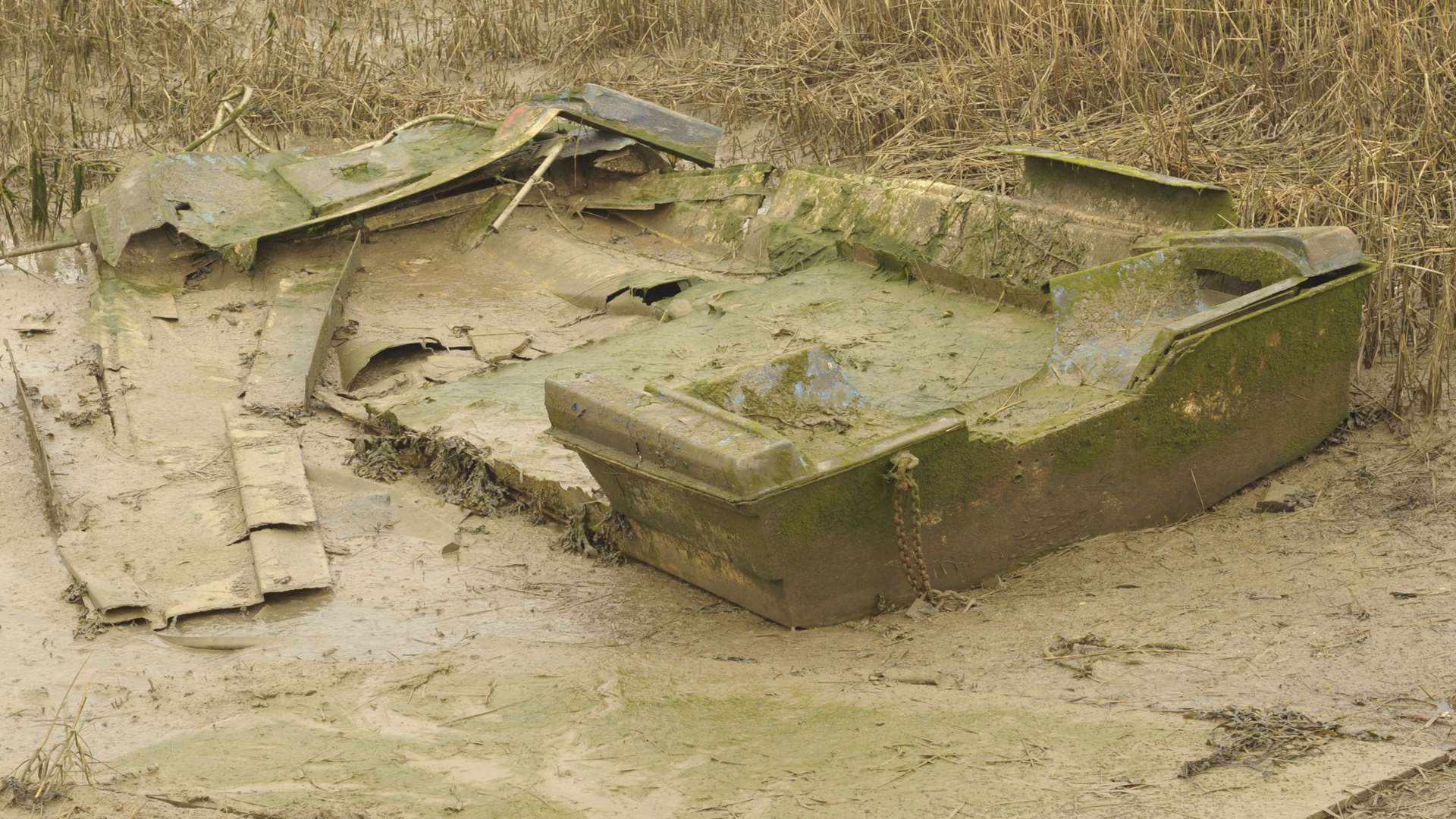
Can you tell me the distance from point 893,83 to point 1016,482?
5.46 metres

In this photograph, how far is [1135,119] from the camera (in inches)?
331

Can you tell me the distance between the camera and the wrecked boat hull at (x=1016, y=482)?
14.8ft

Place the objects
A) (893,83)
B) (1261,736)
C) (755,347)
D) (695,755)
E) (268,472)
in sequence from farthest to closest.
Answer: (893,83) < (755,347) < (268,472) < (695,755) < (1261,736)

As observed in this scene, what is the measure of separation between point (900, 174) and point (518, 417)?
10.9ft

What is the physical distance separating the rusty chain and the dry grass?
2.22 m

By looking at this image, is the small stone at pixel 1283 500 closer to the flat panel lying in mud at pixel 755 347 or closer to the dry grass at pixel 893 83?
the flat panel lying in mud at pixel 755 347

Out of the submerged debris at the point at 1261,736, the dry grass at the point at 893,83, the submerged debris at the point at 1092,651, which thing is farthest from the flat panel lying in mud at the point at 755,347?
the submerged debris at the point at 1261,736

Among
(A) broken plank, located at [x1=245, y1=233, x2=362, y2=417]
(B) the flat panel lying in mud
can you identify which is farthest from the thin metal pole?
(A) broken plank, located at [x1=245, y1=233, x2=362, y2=417]

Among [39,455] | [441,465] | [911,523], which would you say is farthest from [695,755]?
[39,455]

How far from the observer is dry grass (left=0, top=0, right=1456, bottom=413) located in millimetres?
6711

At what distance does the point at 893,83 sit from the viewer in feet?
32.1

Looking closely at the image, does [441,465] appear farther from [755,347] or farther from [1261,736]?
[1261,736]

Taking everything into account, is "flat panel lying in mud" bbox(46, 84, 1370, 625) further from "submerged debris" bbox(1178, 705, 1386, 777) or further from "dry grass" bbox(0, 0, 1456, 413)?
"submerged debris" bbox(1178, 705, 1386, 777)

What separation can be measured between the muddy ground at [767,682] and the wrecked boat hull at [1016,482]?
0.33 ft
